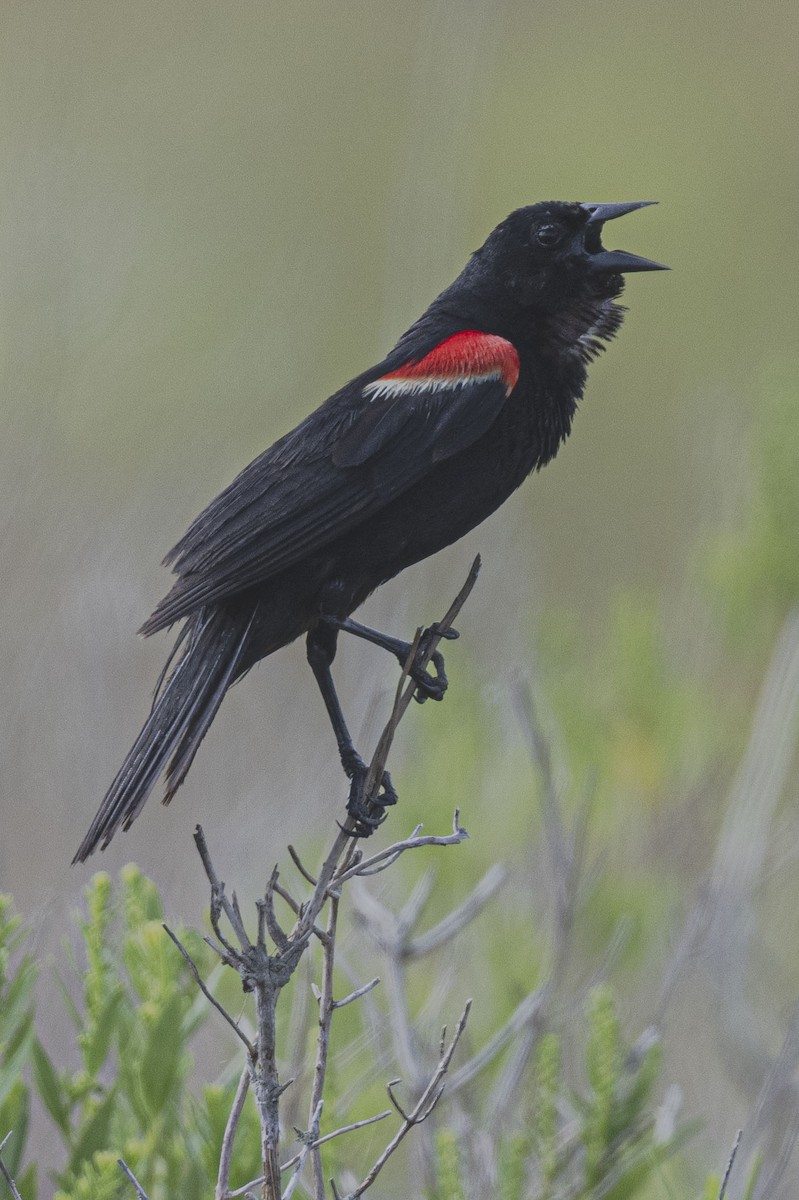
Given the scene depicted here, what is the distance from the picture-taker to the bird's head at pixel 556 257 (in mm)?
2848

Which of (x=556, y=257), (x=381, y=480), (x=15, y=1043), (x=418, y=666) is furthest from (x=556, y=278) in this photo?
(x=15, y=1043)

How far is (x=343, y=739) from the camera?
254 cm

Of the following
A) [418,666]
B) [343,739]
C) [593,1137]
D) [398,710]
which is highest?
[343,739]

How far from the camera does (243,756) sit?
5.09m

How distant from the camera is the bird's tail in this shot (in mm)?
2090

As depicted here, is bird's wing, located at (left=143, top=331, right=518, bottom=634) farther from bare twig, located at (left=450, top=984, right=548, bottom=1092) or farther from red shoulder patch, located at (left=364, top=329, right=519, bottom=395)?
bare twig, located at (left=450, top=984, right=548, bottom=1092)

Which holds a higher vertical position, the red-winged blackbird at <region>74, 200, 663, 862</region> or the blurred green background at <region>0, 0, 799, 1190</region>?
the blurred green background at <region>0, 0, 799, 1190</region>

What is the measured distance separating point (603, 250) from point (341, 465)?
0.78 m

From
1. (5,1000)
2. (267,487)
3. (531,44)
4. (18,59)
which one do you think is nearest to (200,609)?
(267,487)

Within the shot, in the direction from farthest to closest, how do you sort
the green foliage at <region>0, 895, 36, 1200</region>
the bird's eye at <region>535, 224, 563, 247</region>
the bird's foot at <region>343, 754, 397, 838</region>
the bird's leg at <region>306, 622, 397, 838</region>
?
the bird's eye at <region>535, 224, 563, 247</region> → the bird's leg at <region>306, 622, 397, 838</region> → the bird's foot at <region>343, 754, 397, 838</region> → the green foliage at <region>0, 895, 36, 1200</region>

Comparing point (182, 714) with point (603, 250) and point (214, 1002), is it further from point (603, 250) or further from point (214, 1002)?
point (603, 250)

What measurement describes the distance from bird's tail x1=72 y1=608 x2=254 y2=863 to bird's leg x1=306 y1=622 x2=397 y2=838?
195 millimetres

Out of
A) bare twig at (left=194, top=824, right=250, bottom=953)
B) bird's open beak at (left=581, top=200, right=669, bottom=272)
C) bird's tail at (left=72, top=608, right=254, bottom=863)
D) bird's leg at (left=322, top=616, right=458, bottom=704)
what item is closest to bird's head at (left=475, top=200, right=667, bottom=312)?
bird's open beak at (left=581, top=200, right=669, bottom=272)

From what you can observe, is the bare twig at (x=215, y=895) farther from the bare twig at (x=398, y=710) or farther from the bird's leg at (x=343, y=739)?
the bird's leg at (x=343, y=739)
